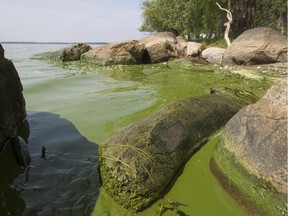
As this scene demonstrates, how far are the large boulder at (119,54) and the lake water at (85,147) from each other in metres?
6.39

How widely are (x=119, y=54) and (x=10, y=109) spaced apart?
13.4m

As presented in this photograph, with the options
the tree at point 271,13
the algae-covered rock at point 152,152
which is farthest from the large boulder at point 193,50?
the algae-covered rock at point 152,152

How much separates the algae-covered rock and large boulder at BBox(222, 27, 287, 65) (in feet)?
36.0

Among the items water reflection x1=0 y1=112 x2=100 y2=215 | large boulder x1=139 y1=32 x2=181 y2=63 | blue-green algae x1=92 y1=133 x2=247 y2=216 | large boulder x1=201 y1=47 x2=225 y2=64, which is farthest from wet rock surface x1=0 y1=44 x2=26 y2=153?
large boulder x1=139 y1=32 x2=181 y2=63

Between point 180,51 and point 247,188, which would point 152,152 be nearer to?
point 247,188

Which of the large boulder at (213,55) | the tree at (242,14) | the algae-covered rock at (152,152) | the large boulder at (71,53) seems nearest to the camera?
the algae-covered rock at (152,152)

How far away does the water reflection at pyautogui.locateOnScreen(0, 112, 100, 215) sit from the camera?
12.6 feet

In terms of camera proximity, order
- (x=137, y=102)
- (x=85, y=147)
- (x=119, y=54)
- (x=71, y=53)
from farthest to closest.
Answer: (x=71, y=53) < (x=119, y=54) < (x=137, y=102) < (x=85, y=147)

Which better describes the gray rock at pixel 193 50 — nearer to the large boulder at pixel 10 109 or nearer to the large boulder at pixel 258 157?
the large boulder at pixel 10 109

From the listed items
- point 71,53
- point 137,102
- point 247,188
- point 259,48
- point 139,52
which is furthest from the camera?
point 71,53

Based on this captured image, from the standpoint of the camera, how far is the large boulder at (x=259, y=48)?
1502cm

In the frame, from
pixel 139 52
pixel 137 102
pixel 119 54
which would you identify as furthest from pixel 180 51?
pixel 137 102

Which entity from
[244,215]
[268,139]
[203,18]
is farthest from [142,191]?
[203,18]

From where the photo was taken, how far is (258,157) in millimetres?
3723
